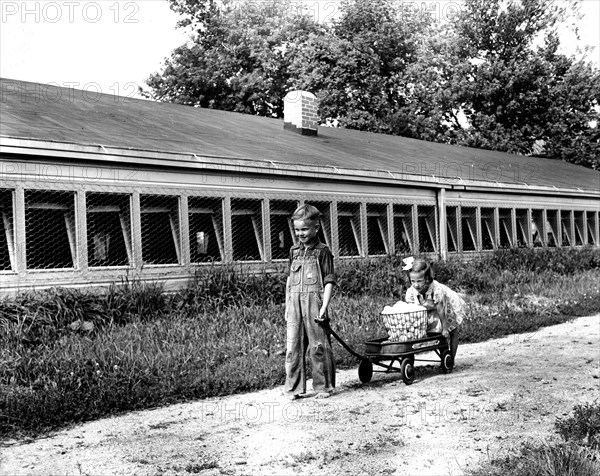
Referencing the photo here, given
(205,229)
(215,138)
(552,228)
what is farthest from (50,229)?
(552,228)

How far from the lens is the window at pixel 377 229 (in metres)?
19.2

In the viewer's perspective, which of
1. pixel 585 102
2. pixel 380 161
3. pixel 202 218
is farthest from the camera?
pixel 585 102

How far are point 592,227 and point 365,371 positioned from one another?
24.0 meters

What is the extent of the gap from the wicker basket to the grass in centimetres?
137

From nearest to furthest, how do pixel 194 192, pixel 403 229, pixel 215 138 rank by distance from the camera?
pixel 194 192, pixel 215 138, pixel 403 229

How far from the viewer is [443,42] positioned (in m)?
46.5

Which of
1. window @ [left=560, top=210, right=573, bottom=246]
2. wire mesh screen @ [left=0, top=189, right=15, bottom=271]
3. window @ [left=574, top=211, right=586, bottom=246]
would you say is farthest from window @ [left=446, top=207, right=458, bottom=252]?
wire mesh screen @ [left=0, top=189, right=15, bottom=271]

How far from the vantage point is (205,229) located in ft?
48.9

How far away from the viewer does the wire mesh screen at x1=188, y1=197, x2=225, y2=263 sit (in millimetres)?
14578

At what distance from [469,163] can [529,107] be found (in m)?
18.5

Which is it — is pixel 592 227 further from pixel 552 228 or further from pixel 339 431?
pixel 339 431

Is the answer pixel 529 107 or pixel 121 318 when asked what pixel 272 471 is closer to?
pixel 121 318

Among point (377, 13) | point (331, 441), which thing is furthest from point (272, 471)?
point (377, 13)

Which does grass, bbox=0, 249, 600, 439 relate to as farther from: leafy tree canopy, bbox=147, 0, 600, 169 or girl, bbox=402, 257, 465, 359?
leafy tree canopy, bbox=147, 0, 600, 169
